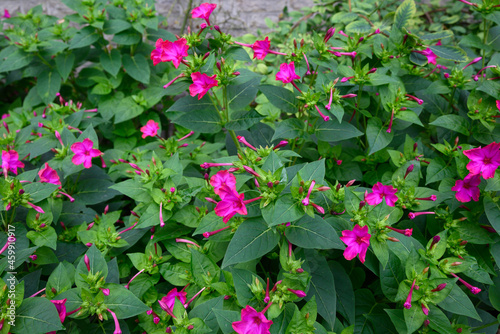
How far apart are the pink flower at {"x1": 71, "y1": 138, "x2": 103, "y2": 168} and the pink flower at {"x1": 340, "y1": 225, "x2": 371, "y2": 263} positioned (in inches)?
52.6

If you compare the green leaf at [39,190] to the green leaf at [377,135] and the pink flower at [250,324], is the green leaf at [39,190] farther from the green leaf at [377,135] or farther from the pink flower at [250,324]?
the green leaf at [377,135]

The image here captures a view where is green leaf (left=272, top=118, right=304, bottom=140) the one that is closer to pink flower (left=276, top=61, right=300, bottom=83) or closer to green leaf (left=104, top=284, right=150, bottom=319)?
pink flower (left=276, top=61, right=300, bottom=83)

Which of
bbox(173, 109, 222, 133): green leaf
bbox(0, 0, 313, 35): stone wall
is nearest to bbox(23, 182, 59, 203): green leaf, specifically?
bbox(173, 109, 222, 133): green leaf

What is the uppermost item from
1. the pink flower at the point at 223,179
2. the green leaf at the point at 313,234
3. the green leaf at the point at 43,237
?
the pink flower at the point at 223,179

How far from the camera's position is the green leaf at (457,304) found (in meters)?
1.26

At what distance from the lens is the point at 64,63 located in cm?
255

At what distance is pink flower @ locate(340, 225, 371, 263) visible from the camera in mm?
1181

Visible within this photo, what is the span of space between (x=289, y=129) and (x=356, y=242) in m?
0.67

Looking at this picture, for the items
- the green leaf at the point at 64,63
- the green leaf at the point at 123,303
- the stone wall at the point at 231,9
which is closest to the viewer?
the green leaf at the point at 123,303

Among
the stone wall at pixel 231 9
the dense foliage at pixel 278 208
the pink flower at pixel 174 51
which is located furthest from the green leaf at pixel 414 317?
the stone wall at pixel 231 9

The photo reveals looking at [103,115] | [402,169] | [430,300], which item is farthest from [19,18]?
[430,300]

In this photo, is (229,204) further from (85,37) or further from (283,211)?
(85,37)

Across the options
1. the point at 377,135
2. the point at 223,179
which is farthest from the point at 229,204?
the point at 377,135

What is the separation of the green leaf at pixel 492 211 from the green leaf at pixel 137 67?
86.3 inches
